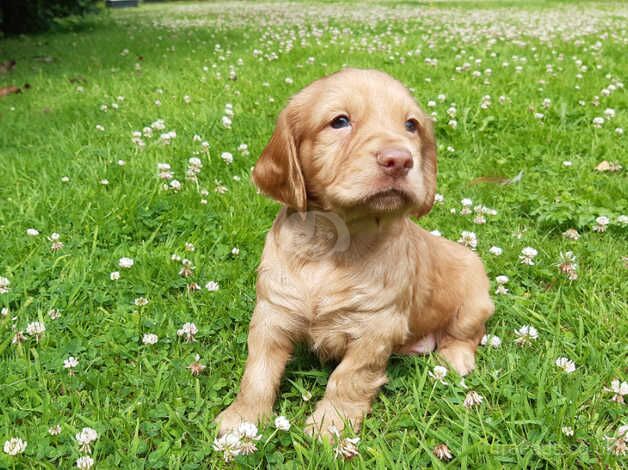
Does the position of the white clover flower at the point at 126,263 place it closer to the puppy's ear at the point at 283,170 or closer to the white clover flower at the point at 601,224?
the puppy's ear at the point at 283,170

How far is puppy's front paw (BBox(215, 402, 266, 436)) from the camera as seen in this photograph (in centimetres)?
232

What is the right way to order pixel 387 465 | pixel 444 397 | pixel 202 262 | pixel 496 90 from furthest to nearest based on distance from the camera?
pixel 496 90 < pixel 202 262 < pixel 444 397 < pixel 387 465

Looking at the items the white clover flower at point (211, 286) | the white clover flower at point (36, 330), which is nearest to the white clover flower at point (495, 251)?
the white clover flower at point (211, 286)

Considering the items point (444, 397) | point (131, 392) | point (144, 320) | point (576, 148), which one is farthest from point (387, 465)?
point (576, 148)

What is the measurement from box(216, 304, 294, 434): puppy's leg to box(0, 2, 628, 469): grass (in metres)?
0.10

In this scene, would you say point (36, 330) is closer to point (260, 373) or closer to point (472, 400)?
point (260, 373)

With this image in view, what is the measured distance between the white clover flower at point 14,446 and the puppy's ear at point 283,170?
4.62ft

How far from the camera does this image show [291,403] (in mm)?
2549

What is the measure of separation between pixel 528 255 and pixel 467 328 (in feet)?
3.04

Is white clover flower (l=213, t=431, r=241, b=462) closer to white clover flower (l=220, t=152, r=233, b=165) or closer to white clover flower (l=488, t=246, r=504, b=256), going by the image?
white clover flower (l=488, t=246, r=504, b=256)

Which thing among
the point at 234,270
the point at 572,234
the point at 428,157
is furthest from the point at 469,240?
the point at 234,270

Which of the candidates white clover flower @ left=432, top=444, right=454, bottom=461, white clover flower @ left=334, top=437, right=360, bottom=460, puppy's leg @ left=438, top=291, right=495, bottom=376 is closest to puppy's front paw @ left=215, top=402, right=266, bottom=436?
white clover flower @ left=334, top=437, right=360, bottom=460

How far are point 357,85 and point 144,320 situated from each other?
Result: 5.50 feet

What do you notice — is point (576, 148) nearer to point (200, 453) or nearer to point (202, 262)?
point (202, 262)
